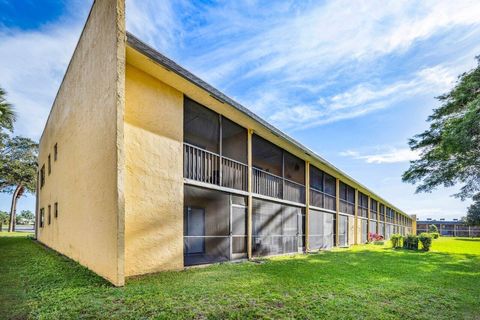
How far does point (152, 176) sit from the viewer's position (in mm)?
7457

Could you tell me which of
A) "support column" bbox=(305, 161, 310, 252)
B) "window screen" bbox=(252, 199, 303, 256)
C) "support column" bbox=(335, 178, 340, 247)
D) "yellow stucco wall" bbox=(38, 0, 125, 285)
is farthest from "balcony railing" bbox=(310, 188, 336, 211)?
"yellow stucco wall" bbox=(38, 0, 125, 285)

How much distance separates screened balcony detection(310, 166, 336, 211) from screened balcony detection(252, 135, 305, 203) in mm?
1388

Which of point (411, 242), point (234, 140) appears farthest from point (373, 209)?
point (234, 140)

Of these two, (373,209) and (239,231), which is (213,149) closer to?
(239,231)

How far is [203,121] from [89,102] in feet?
13.9

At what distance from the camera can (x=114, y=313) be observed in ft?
13.9

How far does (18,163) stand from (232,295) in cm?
3339

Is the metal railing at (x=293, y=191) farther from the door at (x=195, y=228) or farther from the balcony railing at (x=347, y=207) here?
the balcony railing at (x=347, y=207)

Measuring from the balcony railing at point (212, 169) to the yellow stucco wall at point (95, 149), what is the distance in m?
2.49

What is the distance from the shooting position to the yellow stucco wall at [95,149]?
20.0ft

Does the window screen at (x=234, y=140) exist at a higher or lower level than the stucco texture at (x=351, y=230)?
higher

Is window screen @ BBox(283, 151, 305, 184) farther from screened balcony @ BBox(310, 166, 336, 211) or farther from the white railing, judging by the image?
the white railing

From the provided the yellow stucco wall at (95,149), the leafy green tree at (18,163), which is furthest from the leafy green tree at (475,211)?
the leafy green tree at (18,163)

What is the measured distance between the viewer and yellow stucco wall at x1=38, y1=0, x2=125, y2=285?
609 cm
